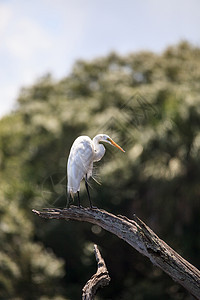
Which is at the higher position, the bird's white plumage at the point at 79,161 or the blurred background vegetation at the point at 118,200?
the blurred background vegetation at the point at 118,200

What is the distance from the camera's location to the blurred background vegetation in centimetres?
1143

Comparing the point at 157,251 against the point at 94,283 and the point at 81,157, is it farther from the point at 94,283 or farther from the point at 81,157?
the point at 81,157

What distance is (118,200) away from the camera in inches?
499

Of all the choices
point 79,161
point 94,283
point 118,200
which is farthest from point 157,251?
point 118,200

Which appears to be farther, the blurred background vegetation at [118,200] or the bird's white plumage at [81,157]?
the blurred background vegetation at [118,200]

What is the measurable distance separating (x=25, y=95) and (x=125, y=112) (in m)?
10.7

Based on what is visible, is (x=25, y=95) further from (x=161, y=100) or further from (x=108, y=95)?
(x=161, y=100)

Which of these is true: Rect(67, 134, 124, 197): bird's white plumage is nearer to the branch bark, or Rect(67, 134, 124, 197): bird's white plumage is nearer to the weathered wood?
the branch bark

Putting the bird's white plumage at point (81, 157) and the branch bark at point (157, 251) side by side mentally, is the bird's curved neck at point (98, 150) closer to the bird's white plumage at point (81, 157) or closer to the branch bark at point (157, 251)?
the bird's white plumage at point (81, 157)

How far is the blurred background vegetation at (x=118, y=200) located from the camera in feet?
37.5

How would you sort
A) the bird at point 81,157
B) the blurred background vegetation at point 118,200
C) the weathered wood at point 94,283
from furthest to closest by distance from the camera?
the blurred background vegetation at point 118,200 → the bird at point 81,157 → the weathered wood at point 94,283

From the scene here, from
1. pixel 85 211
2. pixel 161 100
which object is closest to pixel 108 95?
pixel 161 100

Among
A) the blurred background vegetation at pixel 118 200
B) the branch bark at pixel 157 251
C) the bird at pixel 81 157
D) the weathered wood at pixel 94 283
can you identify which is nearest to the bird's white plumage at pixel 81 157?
the bird at pixel 81 157

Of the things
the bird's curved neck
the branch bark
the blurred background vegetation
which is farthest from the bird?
the blurred background vegetation
